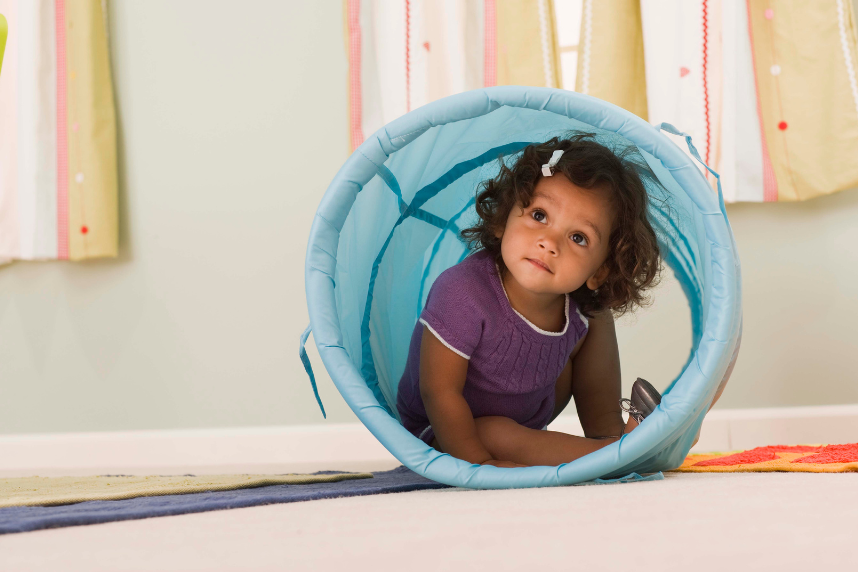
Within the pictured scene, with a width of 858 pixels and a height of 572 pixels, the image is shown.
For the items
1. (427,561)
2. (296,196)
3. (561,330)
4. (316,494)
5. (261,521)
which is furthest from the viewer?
(296,196)

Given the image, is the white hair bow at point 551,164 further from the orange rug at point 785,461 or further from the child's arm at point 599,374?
the orange rug at point 785,461

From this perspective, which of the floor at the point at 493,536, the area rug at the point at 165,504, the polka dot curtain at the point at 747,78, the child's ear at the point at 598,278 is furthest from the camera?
the polka dot curtain at the point at 747,78

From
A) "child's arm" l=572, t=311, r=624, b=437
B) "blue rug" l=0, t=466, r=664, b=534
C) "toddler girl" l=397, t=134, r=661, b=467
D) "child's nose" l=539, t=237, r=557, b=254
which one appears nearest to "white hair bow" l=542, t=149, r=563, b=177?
"toddler girl" l=397, t=134, r=661, b=467

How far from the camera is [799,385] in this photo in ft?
4.74

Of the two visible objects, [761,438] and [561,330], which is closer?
[561,330]

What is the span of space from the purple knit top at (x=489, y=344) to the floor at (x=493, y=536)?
0.42 m

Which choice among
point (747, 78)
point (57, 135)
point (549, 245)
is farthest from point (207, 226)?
point (747, 78)

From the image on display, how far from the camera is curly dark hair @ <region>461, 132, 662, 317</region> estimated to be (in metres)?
1.03

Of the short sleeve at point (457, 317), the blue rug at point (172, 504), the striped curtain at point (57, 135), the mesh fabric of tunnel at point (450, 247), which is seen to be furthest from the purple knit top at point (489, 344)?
the striped curtain at point (57, 135)

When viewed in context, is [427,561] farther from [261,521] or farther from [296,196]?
[296,196]

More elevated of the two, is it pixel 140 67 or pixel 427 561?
pixel 140 67

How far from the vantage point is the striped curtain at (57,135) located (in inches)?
60.2

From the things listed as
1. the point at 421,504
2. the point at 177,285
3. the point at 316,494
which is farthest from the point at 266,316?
the point at 421,504

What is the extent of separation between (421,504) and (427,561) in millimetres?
250
